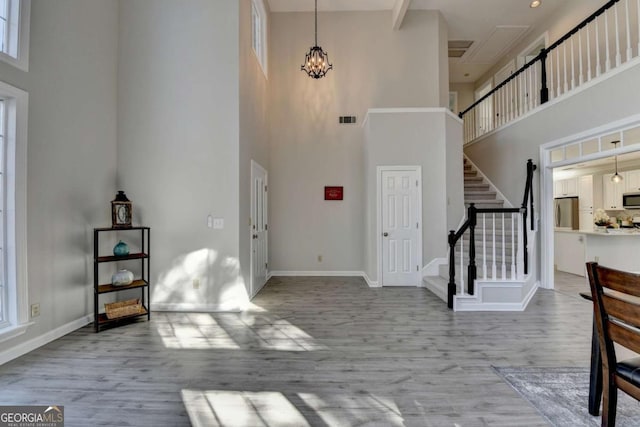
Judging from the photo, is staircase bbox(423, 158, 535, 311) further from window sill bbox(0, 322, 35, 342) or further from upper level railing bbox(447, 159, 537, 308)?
window sill bbox(0, 322, 35, 342)

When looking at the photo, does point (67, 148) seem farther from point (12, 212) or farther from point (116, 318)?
point (116, 318)

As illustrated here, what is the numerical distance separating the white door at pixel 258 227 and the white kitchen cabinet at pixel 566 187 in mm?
8316

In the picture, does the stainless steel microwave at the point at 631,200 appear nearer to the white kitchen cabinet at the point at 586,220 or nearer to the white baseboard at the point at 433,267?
the white kitchen cabinet at the point at 586,220

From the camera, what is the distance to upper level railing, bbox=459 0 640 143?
4328 mm

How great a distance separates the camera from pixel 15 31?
2.74m

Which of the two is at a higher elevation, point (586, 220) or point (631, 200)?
point (631, 200)

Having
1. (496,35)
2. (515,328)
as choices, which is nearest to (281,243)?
(515,328)

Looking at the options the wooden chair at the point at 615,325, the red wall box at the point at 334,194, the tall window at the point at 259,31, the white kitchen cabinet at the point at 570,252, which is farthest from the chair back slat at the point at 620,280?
the white kitchen cabinet at the point at 570,252

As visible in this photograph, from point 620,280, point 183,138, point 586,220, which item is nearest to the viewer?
point 620,280

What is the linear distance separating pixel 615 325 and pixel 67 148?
485cm

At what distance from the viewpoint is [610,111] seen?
3.80 metres

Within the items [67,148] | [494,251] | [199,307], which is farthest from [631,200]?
[67,148]

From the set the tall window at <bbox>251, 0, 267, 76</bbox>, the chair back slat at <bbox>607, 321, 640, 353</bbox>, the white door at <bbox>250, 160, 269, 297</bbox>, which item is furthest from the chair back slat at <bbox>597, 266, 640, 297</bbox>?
the tall window at <bbox>251, 0, 267, 76</bbox>

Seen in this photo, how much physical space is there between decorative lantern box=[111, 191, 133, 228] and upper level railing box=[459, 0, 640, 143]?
253 inches
